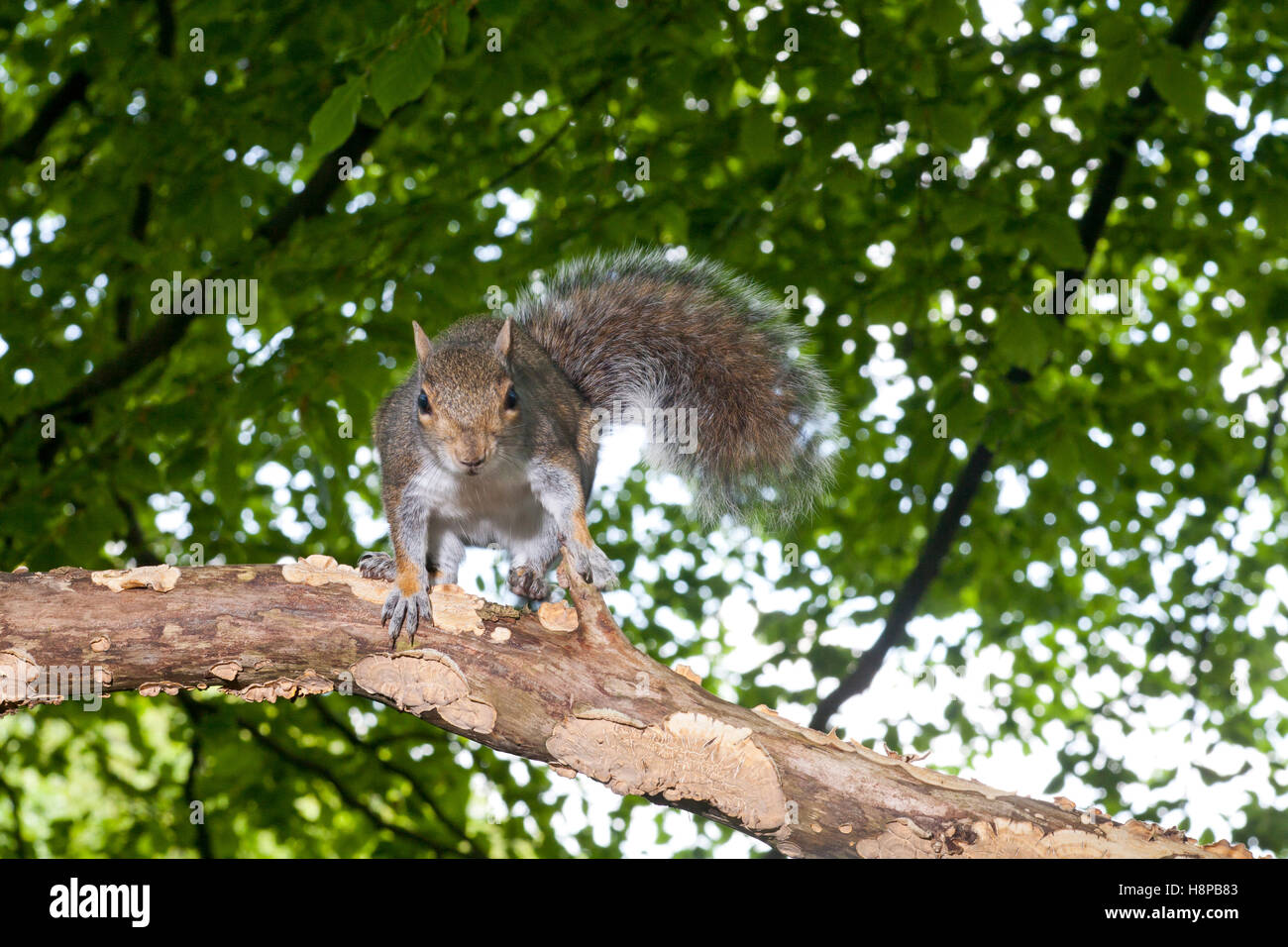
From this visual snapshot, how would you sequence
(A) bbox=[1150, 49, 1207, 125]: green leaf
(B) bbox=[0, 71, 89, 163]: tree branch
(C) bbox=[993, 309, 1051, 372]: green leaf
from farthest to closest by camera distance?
(B) bbox=[0, 71, 89, 163]: tree branch < (C) bbox=[993, 309, 1051, 372]: green leaf < (A) bbox=[1150, 49, 1207, 125]: green leaf

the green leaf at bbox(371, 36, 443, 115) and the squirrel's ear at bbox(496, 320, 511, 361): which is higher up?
the green leaf at bbox(371, 36, 443, 115)

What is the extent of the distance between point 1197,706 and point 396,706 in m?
4.26

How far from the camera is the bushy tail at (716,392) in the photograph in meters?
2.53

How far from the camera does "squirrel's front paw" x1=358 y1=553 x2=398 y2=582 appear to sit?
7.42 ft

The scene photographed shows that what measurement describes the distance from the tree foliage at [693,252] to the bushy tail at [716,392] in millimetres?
290

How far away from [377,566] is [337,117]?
0.93 meters

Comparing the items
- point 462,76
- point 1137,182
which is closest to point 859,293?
point 1137,182

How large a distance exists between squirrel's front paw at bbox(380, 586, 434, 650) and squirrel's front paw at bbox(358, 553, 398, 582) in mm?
355

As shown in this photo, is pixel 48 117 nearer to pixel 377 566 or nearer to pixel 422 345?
pixel 422 345

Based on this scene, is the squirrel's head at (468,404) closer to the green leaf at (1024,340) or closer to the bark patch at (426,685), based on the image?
the bark patch at (426,685)

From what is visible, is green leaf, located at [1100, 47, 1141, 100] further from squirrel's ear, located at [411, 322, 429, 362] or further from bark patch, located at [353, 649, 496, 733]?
bark patch, located at [353, 649, 496, 733]

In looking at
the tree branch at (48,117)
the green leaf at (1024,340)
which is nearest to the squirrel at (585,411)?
the green leaf at (1024,340)

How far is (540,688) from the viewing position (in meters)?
1.74

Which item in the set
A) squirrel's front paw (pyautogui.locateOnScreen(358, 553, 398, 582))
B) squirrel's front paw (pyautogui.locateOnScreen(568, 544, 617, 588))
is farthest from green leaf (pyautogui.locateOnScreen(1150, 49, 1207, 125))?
squirrel's front paw (pyautogui.locateOnScreen(358, 553, 398, 582))
